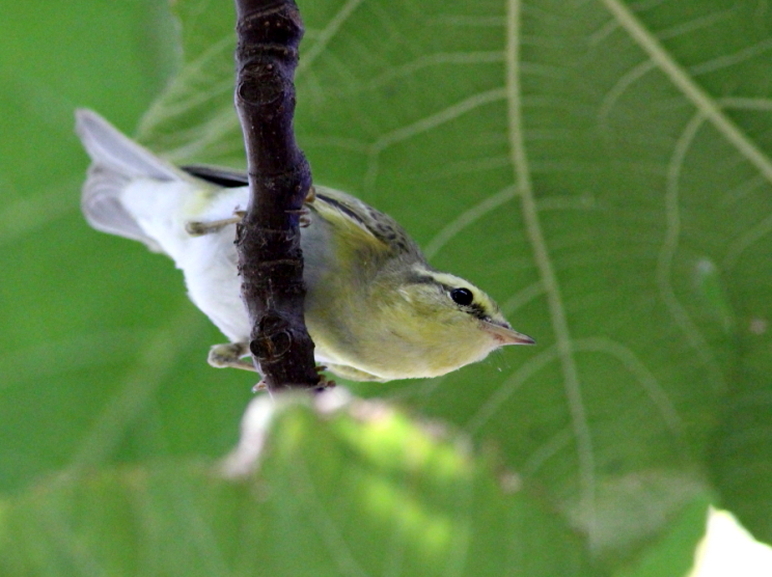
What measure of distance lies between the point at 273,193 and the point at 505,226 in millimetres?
1338

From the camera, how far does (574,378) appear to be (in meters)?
3.13

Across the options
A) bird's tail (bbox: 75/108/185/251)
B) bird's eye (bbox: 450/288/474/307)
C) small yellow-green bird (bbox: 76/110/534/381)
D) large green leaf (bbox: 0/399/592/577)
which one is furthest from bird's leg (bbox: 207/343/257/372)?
large green leaf (bbox: 0/399/592/577)

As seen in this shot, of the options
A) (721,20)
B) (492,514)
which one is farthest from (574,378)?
(492,514)

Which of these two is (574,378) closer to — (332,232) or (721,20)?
(332,232)

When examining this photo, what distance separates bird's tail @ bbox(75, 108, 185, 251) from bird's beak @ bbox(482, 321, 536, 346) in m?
1.29

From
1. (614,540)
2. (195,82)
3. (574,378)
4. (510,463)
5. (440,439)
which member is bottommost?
(440,439)

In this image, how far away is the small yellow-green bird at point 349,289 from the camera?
2.49m

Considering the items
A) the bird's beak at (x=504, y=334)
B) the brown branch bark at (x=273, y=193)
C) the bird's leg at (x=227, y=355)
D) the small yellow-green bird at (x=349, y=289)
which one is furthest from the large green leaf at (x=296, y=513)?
the bird's leg at (x=227, y=355)

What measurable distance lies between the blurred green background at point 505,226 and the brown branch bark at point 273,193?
2.28ft

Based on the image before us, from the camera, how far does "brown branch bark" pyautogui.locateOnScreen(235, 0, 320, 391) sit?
1646 millimetres

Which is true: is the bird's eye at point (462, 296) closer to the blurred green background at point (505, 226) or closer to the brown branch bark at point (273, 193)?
the blurred green background at point (505, 226)

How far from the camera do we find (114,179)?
11.1ft

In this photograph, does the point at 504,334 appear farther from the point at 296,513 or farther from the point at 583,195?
the point at 296,513

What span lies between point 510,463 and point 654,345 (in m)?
0.61
